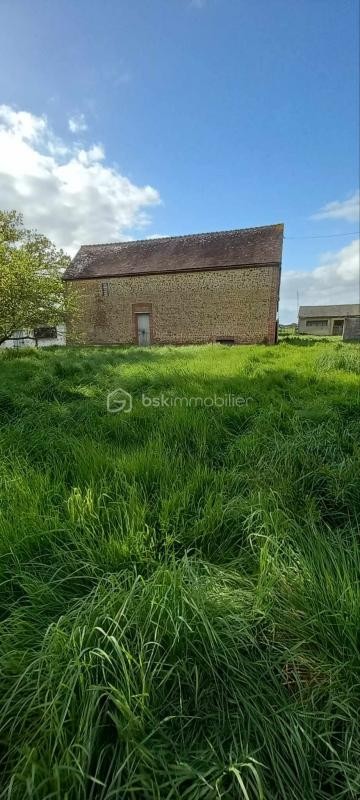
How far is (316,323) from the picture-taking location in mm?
51250

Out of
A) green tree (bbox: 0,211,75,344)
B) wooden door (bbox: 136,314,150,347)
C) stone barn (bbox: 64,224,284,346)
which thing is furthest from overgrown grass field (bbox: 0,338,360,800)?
wooden door (bbox: 136,314,150,347)

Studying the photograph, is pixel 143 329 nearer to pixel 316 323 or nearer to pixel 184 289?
pixel 184 289

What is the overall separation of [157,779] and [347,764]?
51cm

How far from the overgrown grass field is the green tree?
8402 millimetres

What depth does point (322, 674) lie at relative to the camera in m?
1.11

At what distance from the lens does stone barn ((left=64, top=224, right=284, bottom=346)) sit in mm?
18766

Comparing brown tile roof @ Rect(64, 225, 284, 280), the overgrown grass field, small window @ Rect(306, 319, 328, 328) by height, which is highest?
brown tile roof @ Rect(64, 225, 284, 280)

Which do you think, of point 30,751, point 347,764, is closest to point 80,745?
point 30,751

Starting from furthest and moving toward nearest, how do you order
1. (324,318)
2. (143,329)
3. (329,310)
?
(329,310), (324,318), (143,329)

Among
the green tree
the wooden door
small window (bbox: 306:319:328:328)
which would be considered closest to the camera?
the green tree

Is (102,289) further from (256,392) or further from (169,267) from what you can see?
(256,392)

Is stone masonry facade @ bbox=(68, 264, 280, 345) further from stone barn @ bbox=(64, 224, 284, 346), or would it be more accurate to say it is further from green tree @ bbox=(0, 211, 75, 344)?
green tree @ bbox=(0, 211, 75, 344)

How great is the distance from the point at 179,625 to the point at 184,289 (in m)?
20.5

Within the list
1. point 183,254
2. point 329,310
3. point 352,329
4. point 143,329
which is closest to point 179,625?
point 143,329
